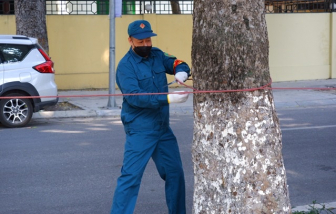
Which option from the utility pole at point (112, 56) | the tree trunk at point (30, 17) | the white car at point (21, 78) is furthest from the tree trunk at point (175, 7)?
the white car at point (21, 78)

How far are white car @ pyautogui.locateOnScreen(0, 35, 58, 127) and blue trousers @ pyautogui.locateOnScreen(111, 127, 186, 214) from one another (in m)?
6.86

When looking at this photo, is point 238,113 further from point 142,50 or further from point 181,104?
point 181,104

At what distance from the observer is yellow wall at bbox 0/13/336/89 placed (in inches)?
643

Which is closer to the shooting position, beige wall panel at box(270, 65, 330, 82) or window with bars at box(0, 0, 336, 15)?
window with bars at box(0, 0, 336, 15)

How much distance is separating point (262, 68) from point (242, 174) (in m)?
0.72

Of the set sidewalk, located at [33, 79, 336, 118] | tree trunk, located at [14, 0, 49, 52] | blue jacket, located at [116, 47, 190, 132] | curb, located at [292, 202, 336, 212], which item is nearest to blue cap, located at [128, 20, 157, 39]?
blue jacket, located at [116, 47, 190, 132]

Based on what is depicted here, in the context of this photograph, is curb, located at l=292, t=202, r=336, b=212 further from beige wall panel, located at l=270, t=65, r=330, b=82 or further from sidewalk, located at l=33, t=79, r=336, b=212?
beige wall panel, located at l=270, t=65, r=330, b=82

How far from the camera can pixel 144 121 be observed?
4672 millimetres

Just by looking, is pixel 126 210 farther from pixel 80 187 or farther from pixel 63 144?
pixel 63 144

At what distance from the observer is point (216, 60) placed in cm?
380

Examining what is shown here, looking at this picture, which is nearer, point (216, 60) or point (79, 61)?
point (216, 60)

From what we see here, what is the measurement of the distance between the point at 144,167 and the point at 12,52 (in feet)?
24.0

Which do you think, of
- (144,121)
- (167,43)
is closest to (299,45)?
(167,43)

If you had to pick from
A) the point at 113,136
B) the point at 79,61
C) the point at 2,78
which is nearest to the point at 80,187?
the point at 113,136
